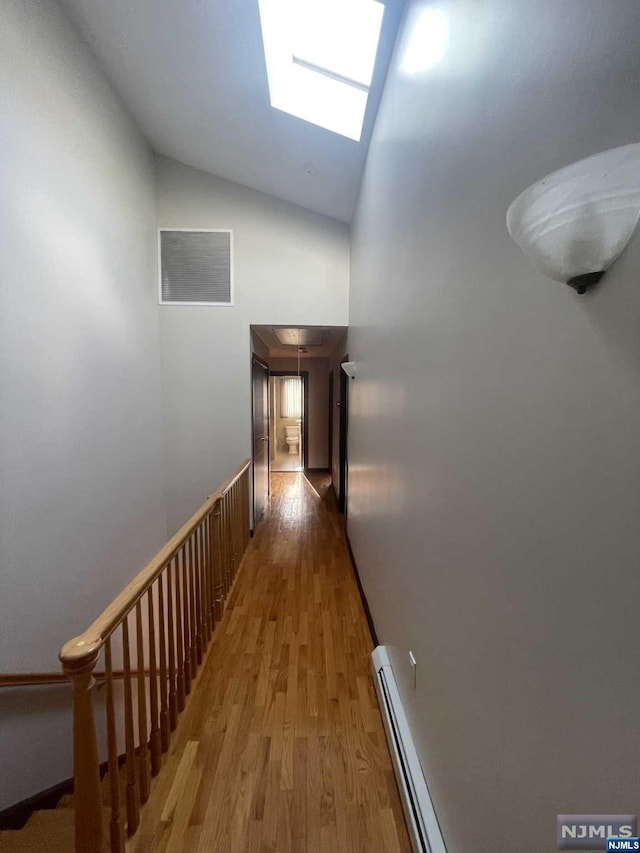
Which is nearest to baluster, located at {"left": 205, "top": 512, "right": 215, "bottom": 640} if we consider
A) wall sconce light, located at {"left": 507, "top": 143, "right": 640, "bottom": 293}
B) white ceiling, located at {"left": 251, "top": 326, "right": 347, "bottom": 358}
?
wall sconce light, located at {"left": 507, "top": 143, "right": 640, "bottom": 293}

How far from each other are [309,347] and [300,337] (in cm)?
93

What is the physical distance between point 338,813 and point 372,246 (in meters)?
2.89

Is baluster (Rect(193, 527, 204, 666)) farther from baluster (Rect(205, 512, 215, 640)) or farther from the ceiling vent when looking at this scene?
the ceiling vent

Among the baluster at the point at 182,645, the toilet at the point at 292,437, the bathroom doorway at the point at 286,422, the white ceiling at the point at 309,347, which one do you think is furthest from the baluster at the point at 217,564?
the toilet at the point at 292,437

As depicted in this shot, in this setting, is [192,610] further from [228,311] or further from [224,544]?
[228,311]

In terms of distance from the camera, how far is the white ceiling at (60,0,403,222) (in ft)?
6.29

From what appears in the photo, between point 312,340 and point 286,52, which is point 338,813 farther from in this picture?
point 312,340

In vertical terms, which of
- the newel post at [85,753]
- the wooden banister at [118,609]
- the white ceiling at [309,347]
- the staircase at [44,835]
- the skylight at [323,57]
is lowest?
the staircase at [44,835]

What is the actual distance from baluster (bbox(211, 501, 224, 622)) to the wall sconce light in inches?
88.1

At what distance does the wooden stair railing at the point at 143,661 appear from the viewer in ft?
3.05

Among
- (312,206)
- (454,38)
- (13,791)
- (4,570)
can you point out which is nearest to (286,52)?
(312,206)

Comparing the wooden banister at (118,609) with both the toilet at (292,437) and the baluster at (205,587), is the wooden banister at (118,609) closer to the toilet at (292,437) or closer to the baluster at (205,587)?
the baluster at (205,587)

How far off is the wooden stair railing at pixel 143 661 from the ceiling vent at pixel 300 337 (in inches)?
94.3

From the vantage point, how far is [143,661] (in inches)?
51.3
